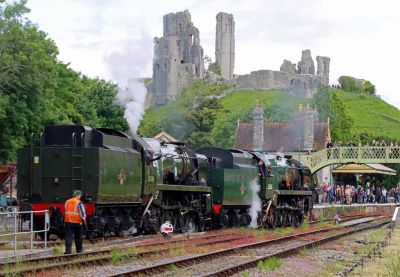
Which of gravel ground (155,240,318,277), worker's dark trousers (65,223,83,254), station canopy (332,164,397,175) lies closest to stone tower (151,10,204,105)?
station canopy (332,164,397,175)

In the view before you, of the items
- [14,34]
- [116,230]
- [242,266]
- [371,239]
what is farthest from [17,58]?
[242,266]

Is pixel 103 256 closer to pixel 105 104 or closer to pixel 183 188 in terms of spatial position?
pixel 183 188

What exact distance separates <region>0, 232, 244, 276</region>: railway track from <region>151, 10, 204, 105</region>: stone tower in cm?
11995

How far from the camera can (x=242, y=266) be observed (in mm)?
17516

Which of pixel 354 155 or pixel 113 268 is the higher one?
pixel 354 155

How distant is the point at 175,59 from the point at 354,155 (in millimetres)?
119519

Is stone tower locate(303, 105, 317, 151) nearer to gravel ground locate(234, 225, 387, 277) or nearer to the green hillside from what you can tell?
gravel ground locate(234, 225, 387, 277)

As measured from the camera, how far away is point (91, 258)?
1858cm

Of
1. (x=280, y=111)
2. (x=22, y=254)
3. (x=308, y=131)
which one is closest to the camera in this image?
(x=22, y=254)

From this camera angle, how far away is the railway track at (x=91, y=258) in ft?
53.5

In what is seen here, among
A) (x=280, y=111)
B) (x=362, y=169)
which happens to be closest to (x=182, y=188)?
(x=362, y=169)

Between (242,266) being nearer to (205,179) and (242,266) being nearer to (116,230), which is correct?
(116,230)

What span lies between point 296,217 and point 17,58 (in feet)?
48.2

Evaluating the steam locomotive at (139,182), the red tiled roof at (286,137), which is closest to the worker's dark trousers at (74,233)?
the steam locomotive at (139,182)
